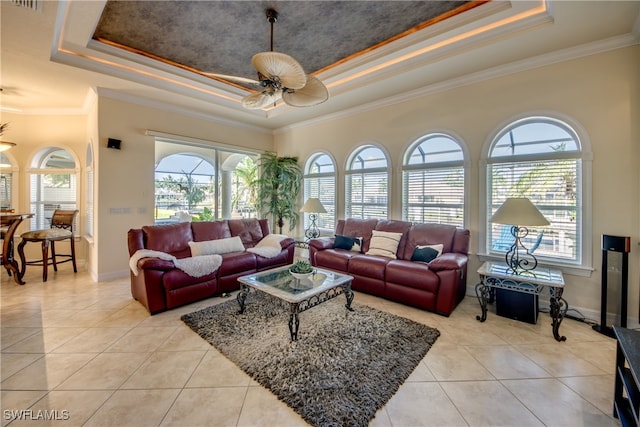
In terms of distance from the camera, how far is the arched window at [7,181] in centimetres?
491

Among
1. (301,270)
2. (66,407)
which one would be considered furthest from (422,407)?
(66,407)

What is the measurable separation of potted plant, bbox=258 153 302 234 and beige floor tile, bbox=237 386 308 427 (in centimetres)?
440

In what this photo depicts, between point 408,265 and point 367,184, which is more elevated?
point 367,184

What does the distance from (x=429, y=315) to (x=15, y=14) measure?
5.12m

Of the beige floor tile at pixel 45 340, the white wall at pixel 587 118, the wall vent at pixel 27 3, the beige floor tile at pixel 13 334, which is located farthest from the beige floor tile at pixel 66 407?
the white wall at pixel 587 118

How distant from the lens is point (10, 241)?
3.99 m

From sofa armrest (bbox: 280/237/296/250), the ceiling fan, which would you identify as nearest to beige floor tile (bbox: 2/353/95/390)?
sofa armrest (bbox: 280/237/296/250)

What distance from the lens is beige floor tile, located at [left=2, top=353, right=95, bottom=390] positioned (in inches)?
72.9

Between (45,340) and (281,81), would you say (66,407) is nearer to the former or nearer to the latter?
(45,340)

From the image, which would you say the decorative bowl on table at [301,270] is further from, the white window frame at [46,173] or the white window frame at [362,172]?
the white window frame at [46,173]

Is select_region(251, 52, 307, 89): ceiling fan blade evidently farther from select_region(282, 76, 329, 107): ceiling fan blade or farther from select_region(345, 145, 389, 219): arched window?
select_region(345, 145, 389, 219): arched window

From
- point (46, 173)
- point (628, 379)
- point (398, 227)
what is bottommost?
point (628, 379)

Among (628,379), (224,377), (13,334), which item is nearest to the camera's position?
(628,379)

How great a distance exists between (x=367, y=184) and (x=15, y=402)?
15.4ft
